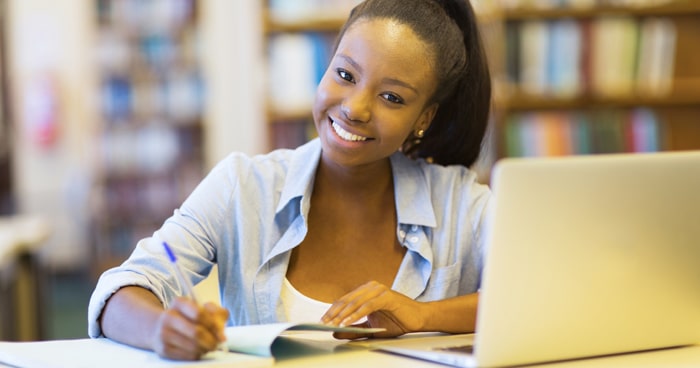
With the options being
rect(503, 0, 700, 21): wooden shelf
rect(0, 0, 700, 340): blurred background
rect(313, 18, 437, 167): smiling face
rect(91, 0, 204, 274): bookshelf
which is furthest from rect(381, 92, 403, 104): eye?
rect(91, 0, 204, 274): bookshelf

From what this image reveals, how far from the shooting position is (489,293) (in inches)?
42.0

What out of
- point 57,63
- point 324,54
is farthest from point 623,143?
point 57,63

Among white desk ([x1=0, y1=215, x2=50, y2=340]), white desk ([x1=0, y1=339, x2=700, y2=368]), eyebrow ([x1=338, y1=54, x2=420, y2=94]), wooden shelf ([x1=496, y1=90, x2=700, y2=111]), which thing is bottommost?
white desk ([x1=0, y1=215, x2=50, y2=340])

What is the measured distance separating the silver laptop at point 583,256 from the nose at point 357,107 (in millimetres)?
447

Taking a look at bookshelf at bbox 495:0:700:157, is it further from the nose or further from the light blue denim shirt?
the nose

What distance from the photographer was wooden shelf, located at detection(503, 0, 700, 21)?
4297 millimetres

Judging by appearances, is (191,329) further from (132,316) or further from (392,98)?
(392,98)

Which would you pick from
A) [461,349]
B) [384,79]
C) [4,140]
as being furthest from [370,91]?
[4,140]

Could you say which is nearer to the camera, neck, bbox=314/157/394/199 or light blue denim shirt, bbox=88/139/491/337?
light blue denim shirt, bbox=88/139/491/337

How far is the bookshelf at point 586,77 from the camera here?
432 centimetres

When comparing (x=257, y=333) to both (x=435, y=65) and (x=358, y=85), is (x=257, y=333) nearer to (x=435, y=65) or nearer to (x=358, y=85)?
(x=358, y=85)

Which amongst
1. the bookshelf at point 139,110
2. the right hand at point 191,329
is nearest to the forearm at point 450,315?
the right hand at point 191,329

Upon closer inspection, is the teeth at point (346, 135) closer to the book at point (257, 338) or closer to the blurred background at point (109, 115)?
the book at point (257, 338)

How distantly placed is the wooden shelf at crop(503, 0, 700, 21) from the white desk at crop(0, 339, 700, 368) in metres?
3.13
